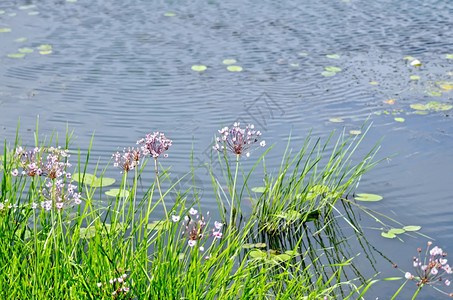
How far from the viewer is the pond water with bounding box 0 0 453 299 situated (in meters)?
3.51

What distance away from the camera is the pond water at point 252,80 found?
3.51m

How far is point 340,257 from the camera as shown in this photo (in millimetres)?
2701

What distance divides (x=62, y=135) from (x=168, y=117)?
69 centimetres

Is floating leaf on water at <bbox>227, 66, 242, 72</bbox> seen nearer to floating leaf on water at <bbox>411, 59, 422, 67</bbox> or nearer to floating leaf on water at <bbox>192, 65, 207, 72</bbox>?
floating leaf on water at <bbox>192, 65, 207, 72</bbox>

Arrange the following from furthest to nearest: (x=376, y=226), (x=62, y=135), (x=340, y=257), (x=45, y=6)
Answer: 1. (x=45, y=6)
2. (x=62, y=135)
3. (x=376, y=226)
4. (x=340, y=257)

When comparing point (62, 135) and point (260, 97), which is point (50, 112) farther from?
point (260, 97)

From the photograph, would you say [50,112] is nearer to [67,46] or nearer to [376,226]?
[67,46]

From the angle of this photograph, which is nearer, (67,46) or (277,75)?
(277,75)

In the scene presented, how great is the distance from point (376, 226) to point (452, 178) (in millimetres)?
746

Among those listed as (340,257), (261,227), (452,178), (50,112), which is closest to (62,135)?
(50,112)

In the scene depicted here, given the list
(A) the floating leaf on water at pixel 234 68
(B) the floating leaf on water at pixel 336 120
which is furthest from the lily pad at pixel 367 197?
(A) the floating leaf on water at pixel 234 68

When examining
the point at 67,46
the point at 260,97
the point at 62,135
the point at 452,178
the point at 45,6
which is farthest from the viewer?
the point at 45,6

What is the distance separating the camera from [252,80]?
488 centimetres

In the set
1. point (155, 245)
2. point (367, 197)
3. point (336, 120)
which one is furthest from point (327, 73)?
point (155, 245)
